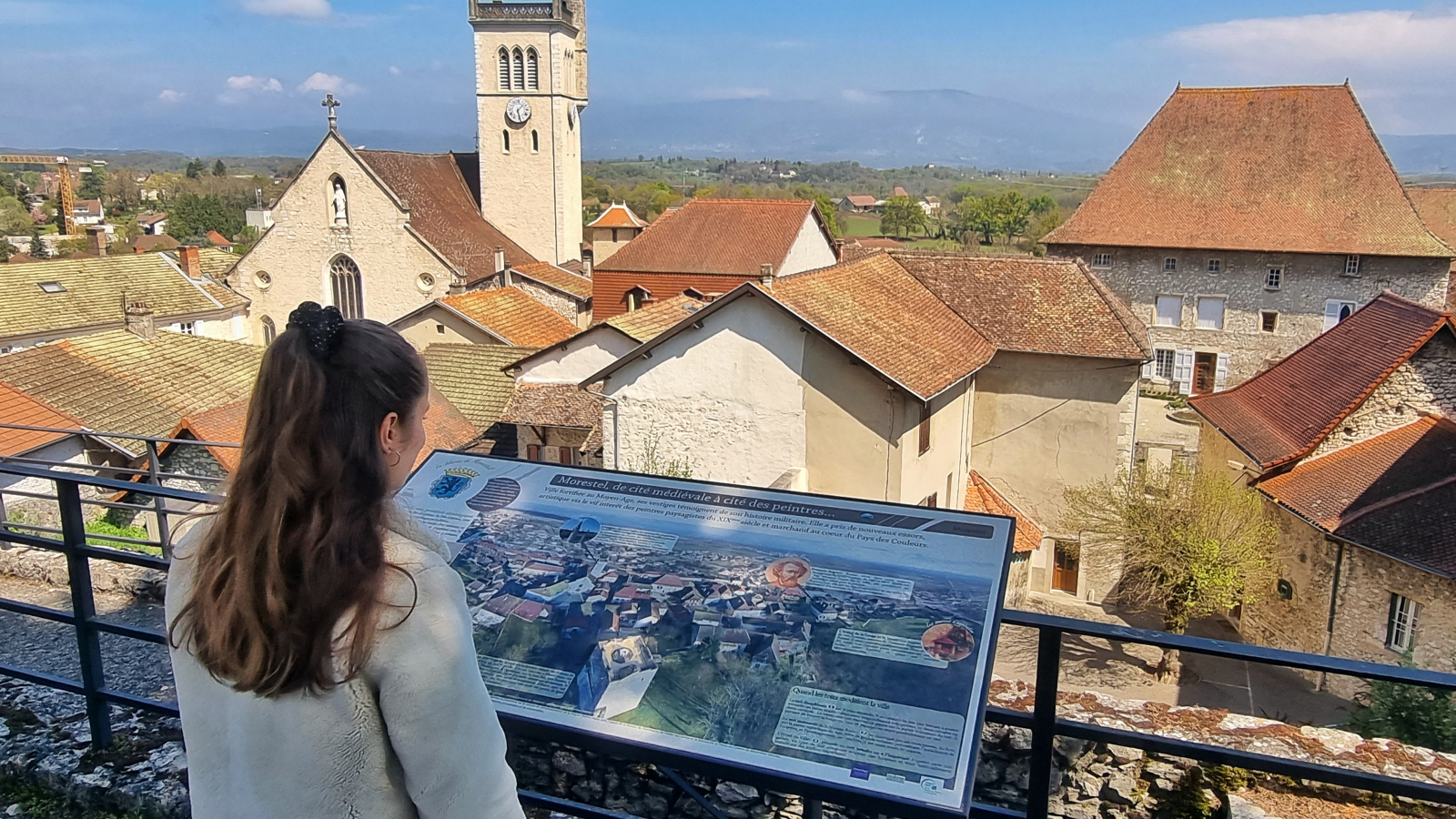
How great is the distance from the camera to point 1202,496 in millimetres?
16328

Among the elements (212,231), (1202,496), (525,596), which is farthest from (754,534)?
(212,231)

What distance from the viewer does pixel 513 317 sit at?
91.5 ft

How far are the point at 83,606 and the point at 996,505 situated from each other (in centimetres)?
1817

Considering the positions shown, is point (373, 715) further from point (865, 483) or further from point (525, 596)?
point (865, 483)

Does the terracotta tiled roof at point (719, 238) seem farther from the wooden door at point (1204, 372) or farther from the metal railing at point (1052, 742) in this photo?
the metal railing at point (1052, 742)

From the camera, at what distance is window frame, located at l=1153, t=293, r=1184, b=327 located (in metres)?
36.9

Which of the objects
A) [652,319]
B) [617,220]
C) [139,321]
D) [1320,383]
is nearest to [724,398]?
[652,319]

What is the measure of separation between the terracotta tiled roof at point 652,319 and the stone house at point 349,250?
1707 cm

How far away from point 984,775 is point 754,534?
213cm

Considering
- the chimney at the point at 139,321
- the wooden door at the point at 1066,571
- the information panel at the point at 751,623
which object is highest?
the information panel at the point at 751,623

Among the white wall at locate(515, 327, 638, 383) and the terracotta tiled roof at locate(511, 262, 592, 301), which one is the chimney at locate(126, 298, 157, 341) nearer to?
the white wall at locate(515, 327, 638, 383)

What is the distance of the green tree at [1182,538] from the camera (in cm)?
1566

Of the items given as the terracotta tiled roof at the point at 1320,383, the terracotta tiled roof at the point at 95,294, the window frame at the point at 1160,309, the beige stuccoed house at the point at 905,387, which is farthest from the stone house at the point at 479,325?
the window frame at the point at 1160,309

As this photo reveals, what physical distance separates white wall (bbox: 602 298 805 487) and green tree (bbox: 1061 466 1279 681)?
21.7 feet
